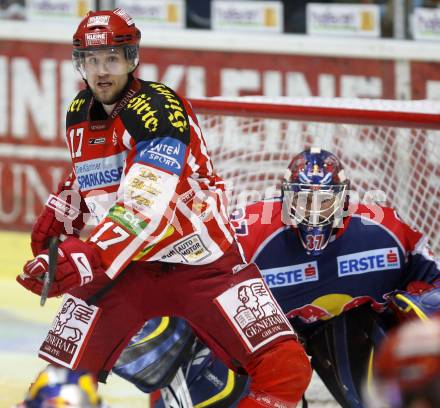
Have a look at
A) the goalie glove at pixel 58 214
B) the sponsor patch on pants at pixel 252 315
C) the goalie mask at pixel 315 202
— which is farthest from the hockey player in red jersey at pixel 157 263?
the goalie mask at pixel 315 202

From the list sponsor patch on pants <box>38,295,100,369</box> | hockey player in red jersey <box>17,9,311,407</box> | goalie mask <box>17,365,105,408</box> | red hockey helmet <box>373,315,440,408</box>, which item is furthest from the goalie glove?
red hockey helmet <box>373,315,440,408</box>

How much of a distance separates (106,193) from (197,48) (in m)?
4.20

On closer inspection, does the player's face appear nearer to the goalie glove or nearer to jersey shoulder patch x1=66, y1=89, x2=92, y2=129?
jersey shoulder patch x1=66, y1=89, x2=92, y2=129

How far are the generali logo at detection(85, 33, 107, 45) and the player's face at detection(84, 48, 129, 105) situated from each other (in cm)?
3

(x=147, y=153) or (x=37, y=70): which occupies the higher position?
(x=147, y=153)

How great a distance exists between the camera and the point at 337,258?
4457mm

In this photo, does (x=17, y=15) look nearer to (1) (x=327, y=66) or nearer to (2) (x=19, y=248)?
(2) (x=19, y=248)

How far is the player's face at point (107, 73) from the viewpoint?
3.92 m

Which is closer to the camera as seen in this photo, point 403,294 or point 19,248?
point 403,294

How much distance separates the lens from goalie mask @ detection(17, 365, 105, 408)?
2480mm

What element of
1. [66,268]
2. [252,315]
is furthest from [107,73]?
[252,315]

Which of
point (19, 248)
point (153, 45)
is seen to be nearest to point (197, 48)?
point (153, 45)

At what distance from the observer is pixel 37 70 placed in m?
8.27

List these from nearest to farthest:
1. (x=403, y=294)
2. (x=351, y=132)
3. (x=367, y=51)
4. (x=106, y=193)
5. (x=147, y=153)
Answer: (x=147, y=153), (x=106, y=193), (x=403, y=294), (x=351, y=132), (x=367, y=51)
